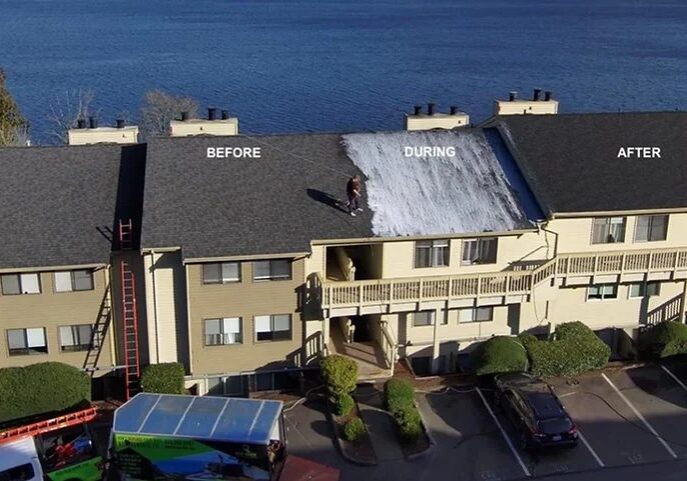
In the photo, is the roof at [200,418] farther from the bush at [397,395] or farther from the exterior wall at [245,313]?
the bush at [397,395]

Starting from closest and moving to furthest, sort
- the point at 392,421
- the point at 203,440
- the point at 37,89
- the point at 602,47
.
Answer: the point at 203,440 < the point at 392,421 < the point at 37,89 < the point at 602,47

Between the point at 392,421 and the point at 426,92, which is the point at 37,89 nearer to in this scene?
the point at 426,92

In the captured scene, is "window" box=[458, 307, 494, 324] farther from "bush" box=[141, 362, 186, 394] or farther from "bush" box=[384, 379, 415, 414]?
"bush" box=[141, 362, 186, 394]

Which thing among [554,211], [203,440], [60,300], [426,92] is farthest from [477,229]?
[426,92]

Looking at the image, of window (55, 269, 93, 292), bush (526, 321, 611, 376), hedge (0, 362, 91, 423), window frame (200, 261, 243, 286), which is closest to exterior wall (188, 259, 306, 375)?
window frame (200, 261, 243, 286)

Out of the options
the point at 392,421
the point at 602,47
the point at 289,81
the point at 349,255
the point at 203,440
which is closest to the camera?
the point at 203,440

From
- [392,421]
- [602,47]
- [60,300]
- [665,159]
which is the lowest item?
[392,421]

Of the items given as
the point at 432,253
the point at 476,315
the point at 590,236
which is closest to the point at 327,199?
the point at 432,253
